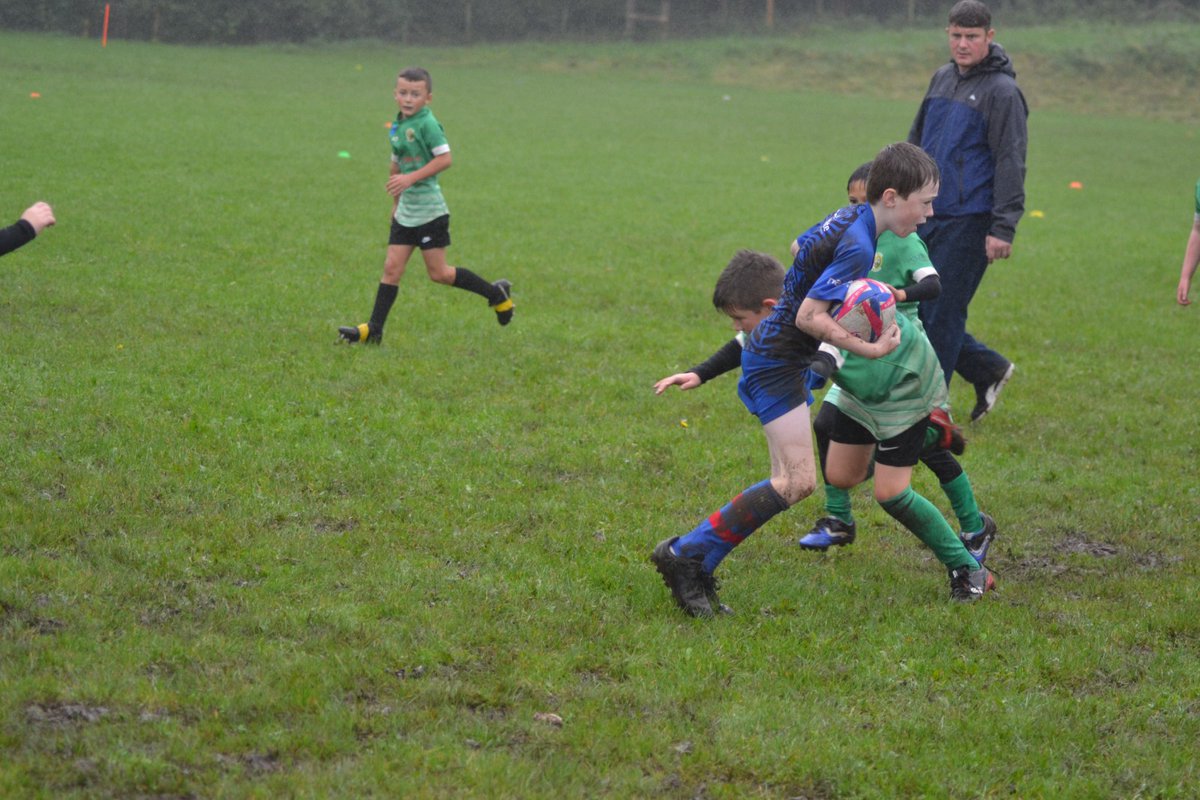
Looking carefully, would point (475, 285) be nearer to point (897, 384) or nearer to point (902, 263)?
point (902, 263)

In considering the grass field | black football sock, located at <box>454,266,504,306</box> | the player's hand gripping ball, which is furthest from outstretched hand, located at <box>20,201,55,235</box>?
black football sock, located at <box>454,266,504,306</box>

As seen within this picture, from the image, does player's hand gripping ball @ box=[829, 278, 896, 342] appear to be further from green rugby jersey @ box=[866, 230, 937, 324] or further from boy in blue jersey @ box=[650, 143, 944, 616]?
green rugby jersey @ box=[866, 230, 937, 324]

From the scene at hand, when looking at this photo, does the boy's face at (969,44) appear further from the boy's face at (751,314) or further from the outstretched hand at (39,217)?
the outstretched hand at (39,217)

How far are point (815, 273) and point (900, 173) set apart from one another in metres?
0.48

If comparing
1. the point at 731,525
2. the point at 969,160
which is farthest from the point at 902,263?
the point at 969,160

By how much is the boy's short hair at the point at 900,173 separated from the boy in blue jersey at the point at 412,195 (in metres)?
4.56

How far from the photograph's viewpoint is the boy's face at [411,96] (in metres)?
8.86

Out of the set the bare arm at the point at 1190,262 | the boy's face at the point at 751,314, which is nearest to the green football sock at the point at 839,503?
the boy's face at the point at 751,314

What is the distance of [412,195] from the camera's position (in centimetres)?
906

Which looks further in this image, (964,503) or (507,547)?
(964,503)

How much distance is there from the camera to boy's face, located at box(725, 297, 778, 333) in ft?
16.4

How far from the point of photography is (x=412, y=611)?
467 centimetres

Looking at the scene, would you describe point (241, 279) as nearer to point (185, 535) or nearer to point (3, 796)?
point (185, 535)

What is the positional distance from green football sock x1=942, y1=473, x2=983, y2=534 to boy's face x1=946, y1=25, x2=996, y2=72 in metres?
2.43
